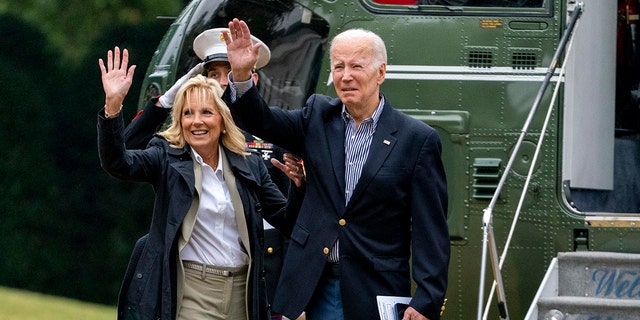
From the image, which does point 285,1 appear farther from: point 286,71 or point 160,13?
point 160,13

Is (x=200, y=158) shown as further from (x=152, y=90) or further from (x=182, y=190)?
(x=152, y=90)

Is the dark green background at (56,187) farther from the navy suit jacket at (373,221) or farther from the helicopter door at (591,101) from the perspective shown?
the navy suit jacket at (373,221)

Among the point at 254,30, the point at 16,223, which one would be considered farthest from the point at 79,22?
the point at 254,30

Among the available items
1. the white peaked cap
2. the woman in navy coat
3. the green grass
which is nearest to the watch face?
the white peaked cap

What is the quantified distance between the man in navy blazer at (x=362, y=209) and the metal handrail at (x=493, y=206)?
0.76 meters

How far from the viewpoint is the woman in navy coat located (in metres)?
5.65

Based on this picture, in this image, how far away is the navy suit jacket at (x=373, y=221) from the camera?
5504 millimetres

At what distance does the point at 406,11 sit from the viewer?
25.7 ft

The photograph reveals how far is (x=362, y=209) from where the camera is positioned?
18.2ft

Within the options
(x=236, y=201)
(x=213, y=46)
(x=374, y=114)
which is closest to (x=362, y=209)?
(x=374, y=114)

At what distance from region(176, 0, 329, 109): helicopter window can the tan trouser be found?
→ 2454 millimetres

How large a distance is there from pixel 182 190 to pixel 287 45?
2544mm

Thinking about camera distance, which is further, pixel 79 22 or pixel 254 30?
pixel 79 22

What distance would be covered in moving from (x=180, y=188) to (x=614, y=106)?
3311 mm
